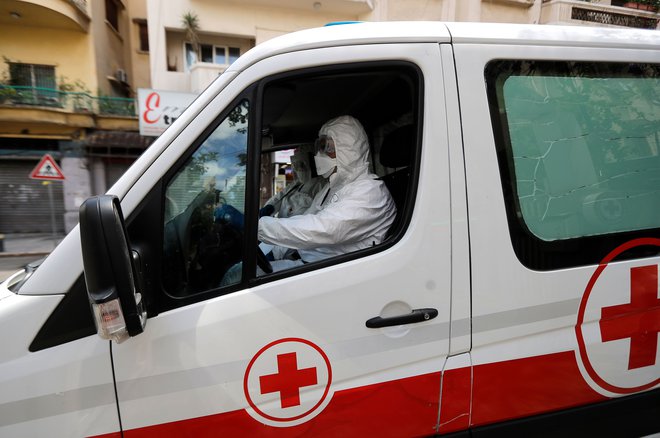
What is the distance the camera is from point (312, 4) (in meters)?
12.5

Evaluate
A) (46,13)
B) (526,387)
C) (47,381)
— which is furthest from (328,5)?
(47,381)

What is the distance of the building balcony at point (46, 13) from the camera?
37.9 feet

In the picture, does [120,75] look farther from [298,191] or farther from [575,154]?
[575,154]

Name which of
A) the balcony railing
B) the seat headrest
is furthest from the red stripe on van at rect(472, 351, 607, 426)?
the balcony railing

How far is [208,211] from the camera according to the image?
50.5 inches

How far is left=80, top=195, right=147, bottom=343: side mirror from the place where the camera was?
872mm

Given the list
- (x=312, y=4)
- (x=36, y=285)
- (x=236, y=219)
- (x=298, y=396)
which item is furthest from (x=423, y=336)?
(x=312, y=4)

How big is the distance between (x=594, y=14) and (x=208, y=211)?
677 inches

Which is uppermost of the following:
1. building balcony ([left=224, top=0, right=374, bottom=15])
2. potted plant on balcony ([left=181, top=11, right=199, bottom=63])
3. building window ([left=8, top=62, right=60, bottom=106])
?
building balcony ([left=224, top=0, right=374, bottom=15])

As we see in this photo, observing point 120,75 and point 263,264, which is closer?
point 263,264

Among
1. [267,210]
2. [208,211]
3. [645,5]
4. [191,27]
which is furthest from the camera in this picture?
[645,5]

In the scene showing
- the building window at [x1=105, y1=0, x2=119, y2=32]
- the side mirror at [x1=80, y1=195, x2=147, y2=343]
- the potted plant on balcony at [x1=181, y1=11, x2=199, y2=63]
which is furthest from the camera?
the building window at [x1=105, y1=0, x2=119, y2=32]

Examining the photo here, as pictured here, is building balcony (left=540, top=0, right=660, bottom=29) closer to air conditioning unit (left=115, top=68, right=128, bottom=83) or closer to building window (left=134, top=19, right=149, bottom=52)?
building window (left=134, top=19, right=149, bottom=52)

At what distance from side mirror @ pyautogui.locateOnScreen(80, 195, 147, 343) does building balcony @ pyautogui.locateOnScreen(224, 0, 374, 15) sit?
44.5ft
